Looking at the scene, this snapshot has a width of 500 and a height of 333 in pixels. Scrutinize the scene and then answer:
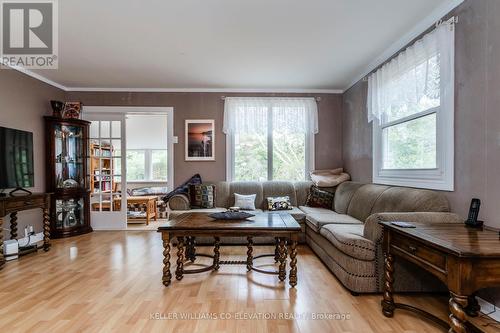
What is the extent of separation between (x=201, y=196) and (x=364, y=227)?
265 centimetres

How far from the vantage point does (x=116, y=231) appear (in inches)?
194

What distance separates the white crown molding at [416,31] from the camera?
2.48 metres

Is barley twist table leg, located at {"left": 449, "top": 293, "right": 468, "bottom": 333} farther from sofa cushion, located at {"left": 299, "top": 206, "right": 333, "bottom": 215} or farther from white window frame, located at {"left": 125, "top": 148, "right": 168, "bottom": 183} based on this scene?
white window frame, located at {"left": 125, "top": 148, "right": 168, "bottom": 183}

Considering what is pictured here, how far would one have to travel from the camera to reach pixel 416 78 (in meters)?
2.85

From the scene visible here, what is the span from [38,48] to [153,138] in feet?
15.0

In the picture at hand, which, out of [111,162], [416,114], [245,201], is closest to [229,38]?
[416,114]

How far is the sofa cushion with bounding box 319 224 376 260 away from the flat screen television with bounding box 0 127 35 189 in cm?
385

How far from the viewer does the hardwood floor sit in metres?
1.96

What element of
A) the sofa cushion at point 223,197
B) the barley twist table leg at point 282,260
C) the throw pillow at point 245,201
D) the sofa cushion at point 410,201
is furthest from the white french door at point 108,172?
the sofa cushion at point 410,201

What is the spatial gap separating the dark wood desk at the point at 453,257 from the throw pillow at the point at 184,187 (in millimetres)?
3275

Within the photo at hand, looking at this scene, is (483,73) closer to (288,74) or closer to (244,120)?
(288,74)

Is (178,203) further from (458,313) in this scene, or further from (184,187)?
(458,313)

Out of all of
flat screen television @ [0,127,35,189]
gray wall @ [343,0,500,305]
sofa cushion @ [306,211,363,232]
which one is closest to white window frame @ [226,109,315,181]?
sofa cushion @ [306,211,363,232]

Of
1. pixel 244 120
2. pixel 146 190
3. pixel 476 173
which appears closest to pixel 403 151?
pixel 476 173
